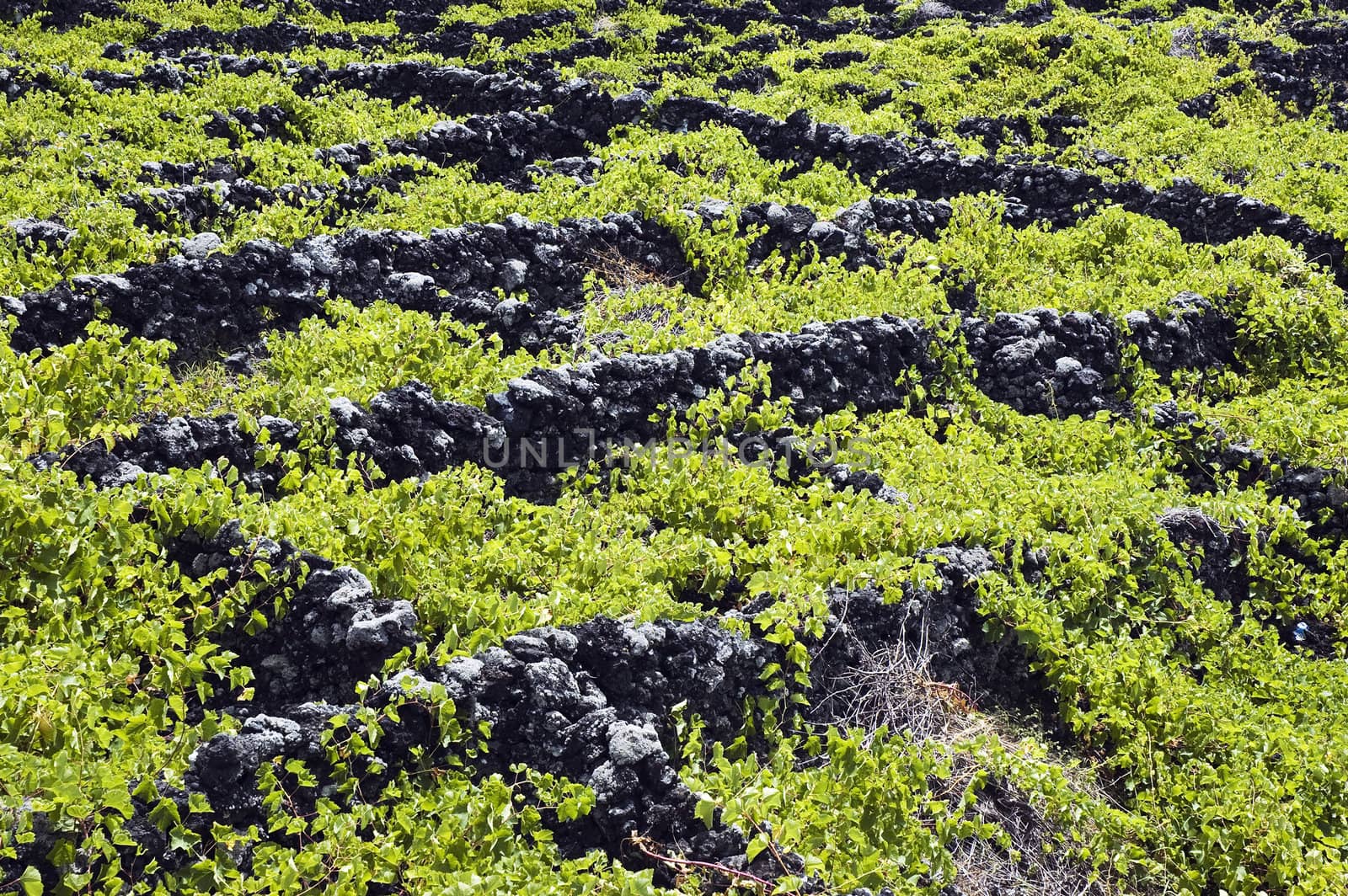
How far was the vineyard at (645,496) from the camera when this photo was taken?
3525 millimetres

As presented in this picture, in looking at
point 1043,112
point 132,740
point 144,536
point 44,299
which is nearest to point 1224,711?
point 132,740

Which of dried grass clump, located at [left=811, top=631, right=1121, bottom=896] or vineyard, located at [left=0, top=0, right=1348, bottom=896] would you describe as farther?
dried grass clump, located at [left=811, top=631, right=1121, bottom=896]

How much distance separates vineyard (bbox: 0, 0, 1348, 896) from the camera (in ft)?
11.6

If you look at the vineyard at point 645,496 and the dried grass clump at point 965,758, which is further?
the dried grass clump at point 965,758

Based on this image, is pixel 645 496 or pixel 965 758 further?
pixel 645 496

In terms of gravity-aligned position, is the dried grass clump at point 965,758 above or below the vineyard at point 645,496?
below

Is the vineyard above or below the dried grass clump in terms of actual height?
above

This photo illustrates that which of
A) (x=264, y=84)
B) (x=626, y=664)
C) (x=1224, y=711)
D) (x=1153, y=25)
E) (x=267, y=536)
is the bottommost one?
(x=1224, y=711)

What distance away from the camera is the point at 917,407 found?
7621 mm

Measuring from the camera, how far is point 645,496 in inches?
228

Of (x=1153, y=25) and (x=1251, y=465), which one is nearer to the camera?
(x=1251, y=465)

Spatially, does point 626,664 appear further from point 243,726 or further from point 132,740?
point 132,740

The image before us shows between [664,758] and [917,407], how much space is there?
185 inches

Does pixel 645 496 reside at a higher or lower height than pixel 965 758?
higher
